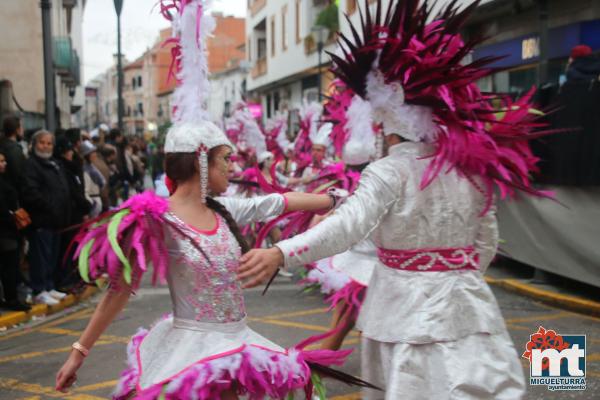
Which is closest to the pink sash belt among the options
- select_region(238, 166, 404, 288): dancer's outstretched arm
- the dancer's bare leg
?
select_region(238, 166, 404, 288): dancer's outstretched arm

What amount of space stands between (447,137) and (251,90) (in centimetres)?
3613

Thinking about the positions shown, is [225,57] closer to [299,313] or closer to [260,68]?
[260,68]

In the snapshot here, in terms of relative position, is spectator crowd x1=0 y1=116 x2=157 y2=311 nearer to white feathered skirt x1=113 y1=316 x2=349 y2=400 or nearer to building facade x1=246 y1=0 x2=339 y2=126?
white feathered skirt x1=113 y1=316 x2=349 y2=400

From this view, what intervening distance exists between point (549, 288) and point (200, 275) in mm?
6175

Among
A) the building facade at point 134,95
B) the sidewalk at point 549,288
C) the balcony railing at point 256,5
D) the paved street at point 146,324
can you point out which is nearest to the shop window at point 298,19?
the balcony railing at point 256,5

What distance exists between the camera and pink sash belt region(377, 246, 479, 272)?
3254 mm

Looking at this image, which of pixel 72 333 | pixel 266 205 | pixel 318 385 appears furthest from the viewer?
pixel 72 333

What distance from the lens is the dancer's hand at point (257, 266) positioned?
296cm

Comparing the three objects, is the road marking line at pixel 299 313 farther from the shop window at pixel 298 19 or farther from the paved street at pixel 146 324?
the shop window at pixel 298 19

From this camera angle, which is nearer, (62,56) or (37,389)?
(37,389)

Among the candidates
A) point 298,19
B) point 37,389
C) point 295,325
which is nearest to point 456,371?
point 37,389

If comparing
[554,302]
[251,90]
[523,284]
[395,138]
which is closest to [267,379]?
[395,138]

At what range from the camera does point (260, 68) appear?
36719mm

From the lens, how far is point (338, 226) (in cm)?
313
